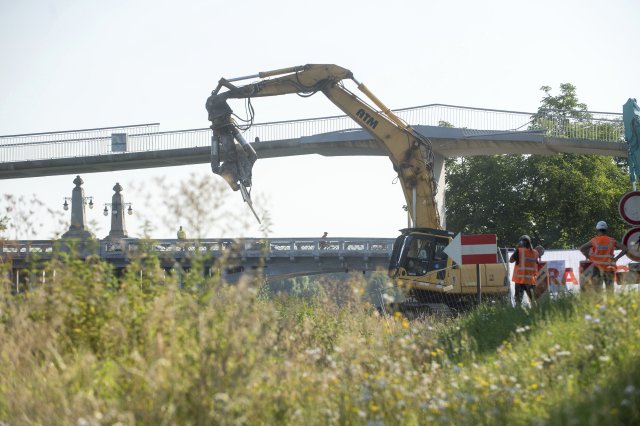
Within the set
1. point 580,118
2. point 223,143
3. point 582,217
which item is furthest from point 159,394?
point 582,217

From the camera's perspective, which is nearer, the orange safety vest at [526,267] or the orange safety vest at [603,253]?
the orange safety vest at [603,253]

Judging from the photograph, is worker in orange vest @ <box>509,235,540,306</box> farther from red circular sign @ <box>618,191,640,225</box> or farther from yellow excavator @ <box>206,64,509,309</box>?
yellow excavator @ <box>206,64,509,309</box>

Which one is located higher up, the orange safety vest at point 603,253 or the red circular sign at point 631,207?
the red circular sign at point 631,207

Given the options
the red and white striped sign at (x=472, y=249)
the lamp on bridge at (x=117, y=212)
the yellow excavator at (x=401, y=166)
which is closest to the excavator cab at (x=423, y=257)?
the yellow excavator at (x=401, y=166)

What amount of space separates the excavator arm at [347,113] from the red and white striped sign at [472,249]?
538cm

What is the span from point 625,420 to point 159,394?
10.2 ft

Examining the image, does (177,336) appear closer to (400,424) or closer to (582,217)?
(400,424)

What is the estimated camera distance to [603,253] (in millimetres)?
15555

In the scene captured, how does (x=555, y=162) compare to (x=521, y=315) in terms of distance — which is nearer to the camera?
(x=521, y=315)

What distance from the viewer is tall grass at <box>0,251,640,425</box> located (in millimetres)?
7160

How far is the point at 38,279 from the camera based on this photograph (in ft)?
33.8

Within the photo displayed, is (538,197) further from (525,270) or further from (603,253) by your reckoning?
(603,253)

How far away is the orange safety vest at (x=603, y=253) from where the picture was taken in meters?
15.5

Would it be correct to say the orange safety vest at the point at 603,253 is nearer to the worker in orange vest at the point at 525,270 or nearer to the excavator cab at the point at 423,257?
the worker in orange vest at the point at 525,270
